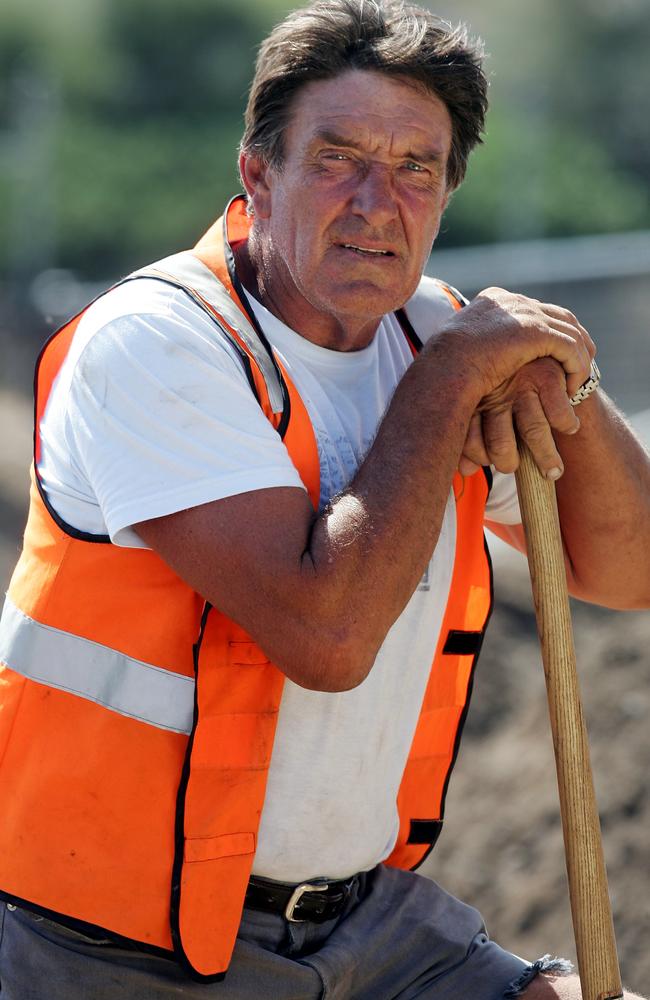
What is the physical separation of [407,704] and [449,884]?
2723 millimetres

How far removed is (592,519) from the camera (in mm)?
3209

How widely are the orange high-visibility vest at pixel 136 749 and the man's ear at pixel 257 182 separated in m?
0.41

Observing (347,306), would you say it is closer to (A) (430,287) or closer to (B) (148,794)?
(A) (430,287)

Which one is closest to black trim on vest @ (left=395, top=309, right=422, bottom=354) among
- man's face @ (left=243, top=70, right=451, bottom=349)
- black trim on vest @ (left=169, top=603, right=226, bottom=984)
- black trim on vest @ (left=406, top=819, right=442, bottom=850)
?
man's face @ (left=243, top=70, right=451, bottom=349)

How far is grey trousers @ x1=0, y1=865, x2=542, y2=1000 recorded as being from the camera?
108 inches

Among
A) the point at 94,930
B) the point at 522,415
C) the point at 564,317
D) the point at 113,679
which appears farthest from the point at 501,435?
the point at 94,930

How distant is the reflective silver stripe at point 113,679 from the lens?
2678mm

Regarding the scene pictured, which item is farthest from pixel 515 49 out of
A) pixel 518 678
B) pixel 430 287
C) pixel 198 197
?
pixel 430 287

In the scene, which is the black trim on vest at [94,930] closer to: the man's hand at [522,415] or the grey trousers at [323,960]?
the grey trousers at [323,960]

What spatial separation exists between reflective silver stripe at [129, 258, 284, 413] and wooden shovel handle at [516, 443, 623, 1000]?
0.57 meters

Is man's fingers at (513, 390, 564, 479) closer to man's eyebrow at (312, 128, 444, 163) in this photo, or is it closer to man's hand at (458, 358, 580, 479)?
man's hand at (458, 358, 580, 479)

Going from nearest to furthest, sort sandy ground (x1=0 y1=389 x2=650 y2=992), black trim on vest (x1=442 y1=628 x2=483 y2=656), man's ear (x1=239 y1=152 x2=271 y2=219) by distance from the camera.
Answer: man's ear (x1=239 y1=152 x2=271 y2=219) < black trim on vest (x1=442 y1=628 x2=483 y2=656) < sandy ground (x1=0 y1=389 x2=650 y2=992)

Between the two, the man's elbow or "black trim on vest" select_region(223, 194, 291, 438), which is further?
"black trim on vest" select_region(223, 194, 291, 438)

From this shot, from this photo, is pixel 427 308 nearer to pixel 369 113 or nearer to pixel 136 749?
pixel 369 113
